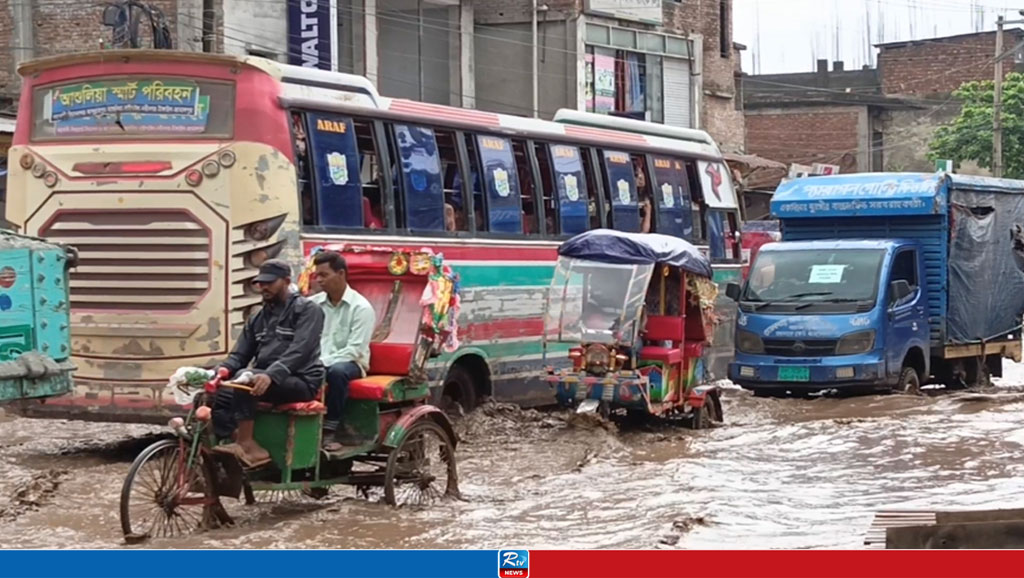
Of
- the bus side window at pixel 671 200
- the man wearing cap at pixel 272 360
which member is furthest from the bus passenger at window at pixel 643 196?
the man wearing cap at pixel 272 360

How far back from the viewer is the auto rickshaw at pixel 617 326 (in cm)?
1488

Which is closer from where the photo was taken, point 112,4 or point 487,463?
point 487,463

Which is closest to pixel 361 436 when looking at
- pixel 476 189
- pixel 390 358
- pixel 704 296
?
pixel 390 358

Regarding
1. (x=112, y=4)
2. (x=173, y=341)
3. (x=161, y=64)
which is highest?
(x=112, y=4)

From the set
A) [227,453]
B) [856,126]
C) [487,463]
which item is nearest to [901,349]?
[487,463]

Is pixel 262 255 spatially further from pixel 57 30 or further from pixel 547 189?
pixel 57 30

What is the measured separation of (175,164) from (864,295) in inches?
Answer: 362

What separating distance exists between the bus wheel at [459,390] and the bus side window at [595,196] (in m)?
2.81

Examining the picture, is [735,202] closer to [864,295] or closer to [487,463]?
[864,295]

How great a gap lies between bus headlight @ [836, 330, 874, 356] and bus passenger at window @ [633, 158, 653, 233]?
A: 8.65 ft

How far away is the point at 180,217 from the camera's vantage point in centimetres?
1266

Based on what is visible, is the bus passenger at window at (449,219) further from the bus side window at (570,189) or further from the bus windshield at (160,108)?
the bus windshield at (160,108)

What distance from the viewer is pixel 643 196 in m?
18.5

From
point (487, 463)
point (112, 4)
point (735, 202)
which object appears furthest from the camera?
point (112, 4)
